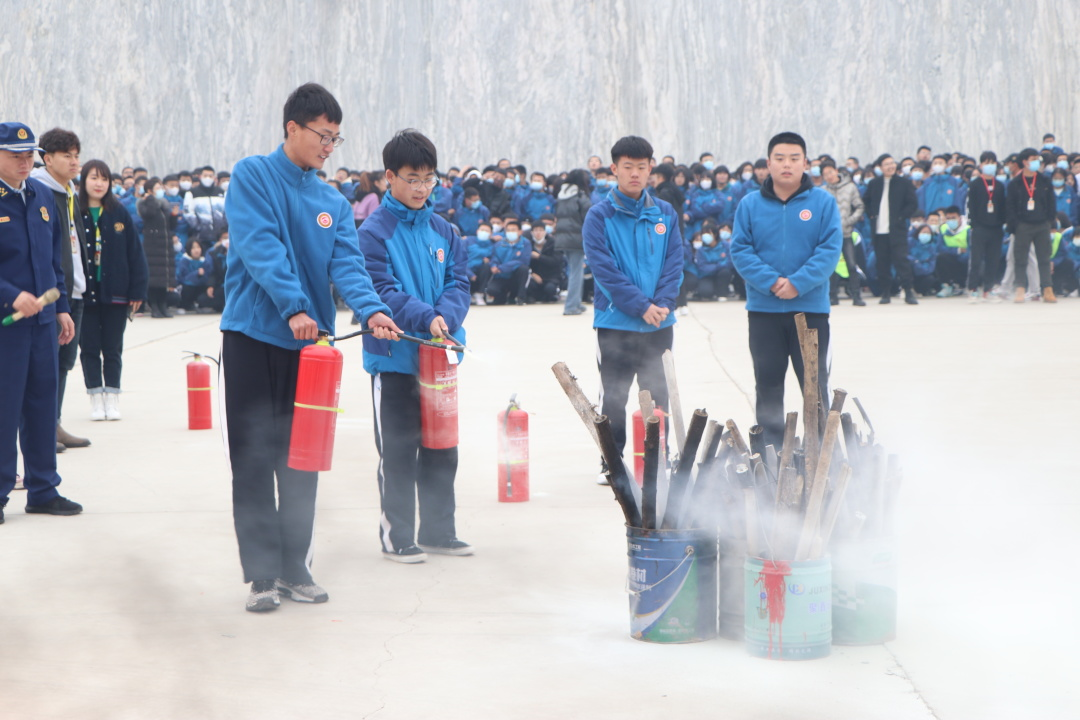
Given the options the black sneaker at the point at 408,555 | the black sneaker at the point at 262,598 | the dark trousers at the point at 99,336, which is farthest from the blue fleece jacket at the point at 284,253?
the dark trousers at the point at 99,336

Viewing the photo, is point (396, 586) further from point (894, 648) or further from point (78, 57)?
point (78, 57)

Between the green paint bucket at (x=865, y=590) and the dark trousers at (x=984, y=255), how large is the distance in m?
15.0

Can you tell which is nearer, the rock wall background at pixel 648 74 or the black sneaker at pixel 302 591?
the black sneaker at pixel 302 591

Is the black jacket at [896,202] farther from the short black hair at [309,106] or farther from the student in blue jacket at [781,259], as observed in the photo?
the short black hair at [309,106]

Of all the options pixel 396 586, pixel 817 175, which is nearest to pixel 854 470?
pixel 396 586

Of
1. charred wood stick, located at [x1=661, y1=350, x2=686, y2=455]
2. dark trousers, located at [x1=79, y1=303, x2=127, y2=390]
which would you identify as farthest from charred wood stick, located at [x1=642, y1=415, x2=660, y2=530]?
dark trousers, located at [x1=79, y1=303, x2=127, y2=390]

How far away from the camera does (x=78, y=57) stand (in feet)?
97.2

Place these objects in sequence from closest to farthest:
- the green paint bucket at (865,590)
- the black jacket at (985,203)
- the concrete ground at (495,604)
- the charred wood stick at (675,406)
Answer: the concrete ground at (495,604) → the green paint bucket at (865,590) → the charred wood stick at (675,406) → the black jacket at (985,203)

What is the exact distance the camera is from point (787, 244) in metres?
6.40

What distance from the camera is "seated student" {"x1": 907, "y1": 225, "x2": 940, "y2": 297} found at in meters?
19.1

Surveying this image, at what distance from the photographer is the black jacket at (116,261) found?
28.0 ft

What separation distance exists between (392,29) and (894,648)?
29.5 m

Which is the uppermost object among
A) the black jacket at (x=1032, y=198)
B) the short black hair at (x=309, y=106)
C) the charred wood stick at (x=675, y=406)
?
the black jacket at (x=1032, y=198)

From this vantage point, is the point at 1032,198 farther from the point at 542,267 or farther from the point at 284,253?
the point at 284,253
